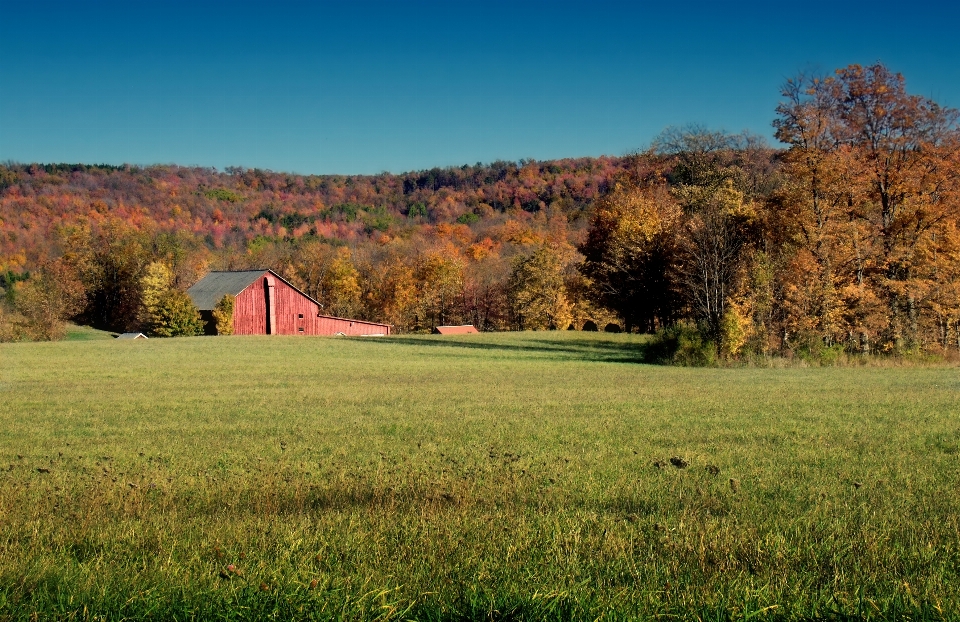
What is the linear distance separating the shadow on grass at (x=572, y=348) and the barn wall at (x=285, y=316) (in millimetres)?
22862

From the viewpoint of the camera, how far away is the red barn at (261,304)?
242ft

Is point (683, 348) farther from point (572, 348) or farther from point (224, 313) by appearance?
point (224, 313)

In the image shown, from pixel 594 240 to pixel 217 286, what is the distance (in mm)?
41857

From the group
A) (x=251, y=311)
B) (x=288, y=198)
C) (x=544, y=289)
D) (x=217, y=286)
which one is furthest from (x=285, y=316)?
(x=288, y=198)

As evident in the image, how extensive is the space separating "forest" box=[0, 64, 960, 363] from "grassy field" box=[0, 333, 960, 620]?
17.4m

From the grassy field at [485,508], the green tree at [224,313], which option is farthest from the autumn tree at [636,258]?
the green tree at [224,313]

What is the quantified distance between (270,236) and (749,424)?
123m

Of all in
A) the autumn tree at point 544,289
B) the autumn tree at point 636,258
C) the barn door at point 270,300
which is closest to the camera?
the autumn tree at point 636,258

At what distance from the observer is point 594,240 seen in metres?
50.5

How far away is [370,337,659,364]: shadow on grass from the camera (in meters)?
35.5

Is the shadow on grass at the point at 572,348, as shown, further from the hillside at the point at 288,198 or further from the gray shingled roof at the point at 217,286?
the hillside at the point at 288,198

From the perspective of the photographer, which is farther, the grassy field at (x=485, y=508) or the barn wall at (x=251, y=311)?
the barn wall at (x=251, y=311)

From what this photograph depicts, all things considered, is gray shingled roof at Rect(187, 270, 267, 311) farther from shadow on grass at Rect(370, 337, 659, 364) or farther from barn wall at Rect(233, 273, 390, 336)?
shadow on grass at Rect(370, 337, 659, 364)

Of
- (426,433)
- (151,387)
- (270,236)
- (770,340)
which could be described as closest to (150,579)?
(426,433)
